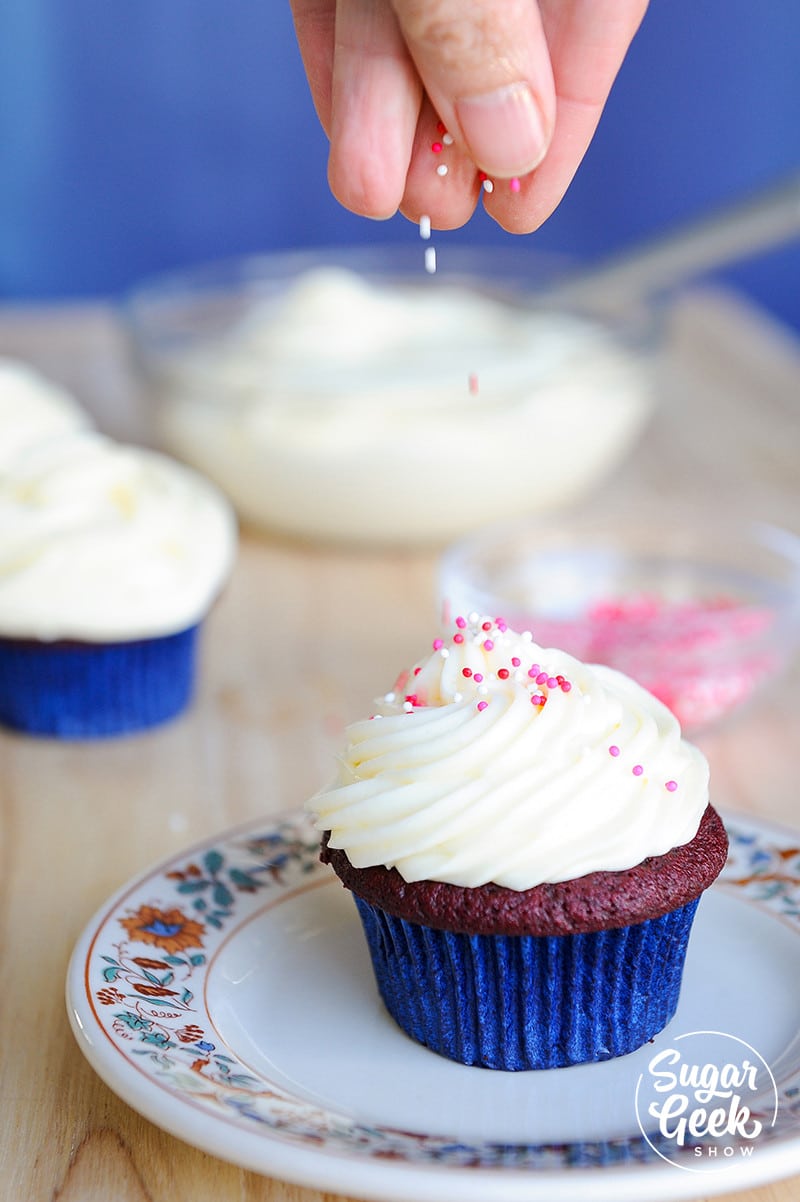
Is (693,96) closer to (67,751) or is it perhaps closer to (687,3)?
(687,3)

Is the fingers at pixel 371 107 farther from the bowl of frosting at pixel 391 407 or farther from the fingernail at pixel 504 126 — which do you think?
the bowl of frosting at pixel 391 407

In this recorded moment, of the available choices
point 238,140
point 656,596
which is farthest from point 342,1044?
point 238,140

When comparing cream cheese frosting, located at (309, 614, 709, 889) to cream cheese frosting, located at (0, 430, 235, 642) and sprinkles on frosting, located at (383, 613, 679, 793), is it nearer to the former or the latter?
sprinkles on frosting, located at (383, 613, 679, 793)

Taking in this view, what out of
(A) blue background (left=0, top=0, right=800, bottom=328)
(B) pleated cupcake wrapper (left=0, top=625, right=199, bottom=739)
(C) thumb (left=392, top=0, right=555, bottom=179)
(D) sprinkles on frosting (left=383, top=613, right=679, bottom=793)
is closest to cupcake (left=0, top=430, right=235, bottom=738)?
(B) pleated cupcake wrapper (left=0, top=625, right=199, bottom=739)

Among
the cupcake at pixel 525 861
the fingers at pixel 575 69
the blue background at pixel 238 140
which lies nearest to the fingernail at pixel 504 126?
the fingers at pixel 575 69

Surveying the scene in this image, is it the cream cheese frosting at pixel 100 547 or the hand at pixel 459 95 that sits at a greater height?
the hand at pixel 459 95

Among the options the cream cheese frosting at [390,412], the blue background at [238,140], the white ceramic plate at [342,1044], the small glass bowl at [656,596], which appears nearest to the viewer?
the white ceramic plate at [342,1044]

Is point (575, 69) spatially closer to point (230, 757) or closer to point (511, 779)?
point (511, 779)
